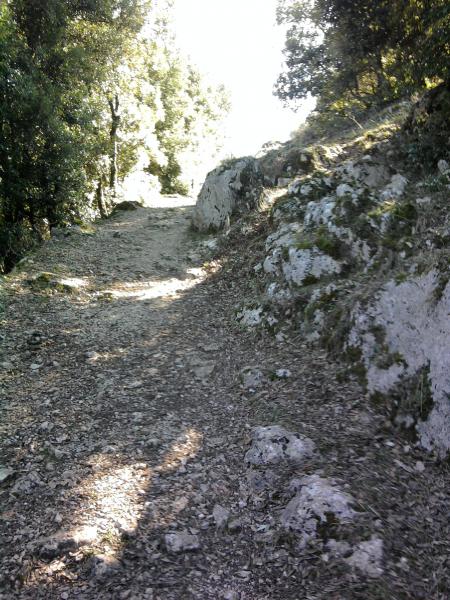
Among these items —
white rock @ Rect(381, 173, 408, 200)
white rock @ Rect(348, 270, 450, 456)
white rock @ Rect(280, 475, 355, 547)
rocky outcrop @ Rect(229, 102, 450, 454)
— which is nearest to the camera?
white rock @ Rect(280, 475, 355, 547)

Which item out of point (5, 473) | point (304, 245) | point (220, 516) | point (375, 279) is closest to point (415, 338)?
point (375, 279)

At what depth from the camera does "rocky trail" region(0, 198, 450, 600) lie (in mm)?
3062

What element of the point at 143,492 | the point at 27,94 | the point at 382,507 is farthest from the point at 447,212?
the point at 27,94

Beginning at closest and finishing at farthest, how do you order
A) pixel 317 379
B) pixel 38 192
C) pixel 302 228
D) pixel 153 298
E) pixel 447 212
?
pixel 317 379, pixel 447 212, pixel 302 228, pixel 153 298, pixel 38 192

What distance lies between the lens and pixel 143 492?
3.88 meters

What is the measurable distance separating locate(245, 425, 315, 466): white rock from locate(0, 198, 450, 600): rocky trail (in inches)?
0.6

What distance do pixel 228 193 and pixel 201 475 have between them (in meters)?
8.98

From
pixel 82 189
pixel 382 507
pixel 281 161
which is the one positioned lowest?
pixel 382 507

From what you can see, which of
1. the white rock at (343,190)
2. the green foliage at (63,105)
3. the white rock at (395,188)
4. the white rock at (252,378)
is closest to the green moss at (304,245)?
the white rock at (343,190)

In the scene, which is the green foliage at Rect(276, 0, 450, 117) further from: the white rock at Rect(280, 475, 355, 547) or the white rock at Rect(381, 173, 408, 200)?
the white rock at Rect(280, 475, 355, 547)

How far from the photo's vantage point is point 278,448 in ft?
13.5

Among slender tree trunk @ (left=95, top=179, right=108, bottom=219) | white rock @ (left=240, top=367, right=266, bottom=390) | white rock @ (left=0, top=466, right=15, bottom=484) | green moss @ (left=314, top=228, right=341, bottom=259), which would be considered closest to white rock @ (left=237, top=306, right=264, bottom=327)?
white rock @ (left=240, top=367, right=266, bottom=390)

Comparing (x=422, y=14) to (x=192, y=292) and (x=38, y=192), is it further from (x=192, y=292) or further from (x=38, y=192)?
(x=38, y=192)

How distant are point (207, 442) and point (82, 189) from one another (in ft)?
32.1
